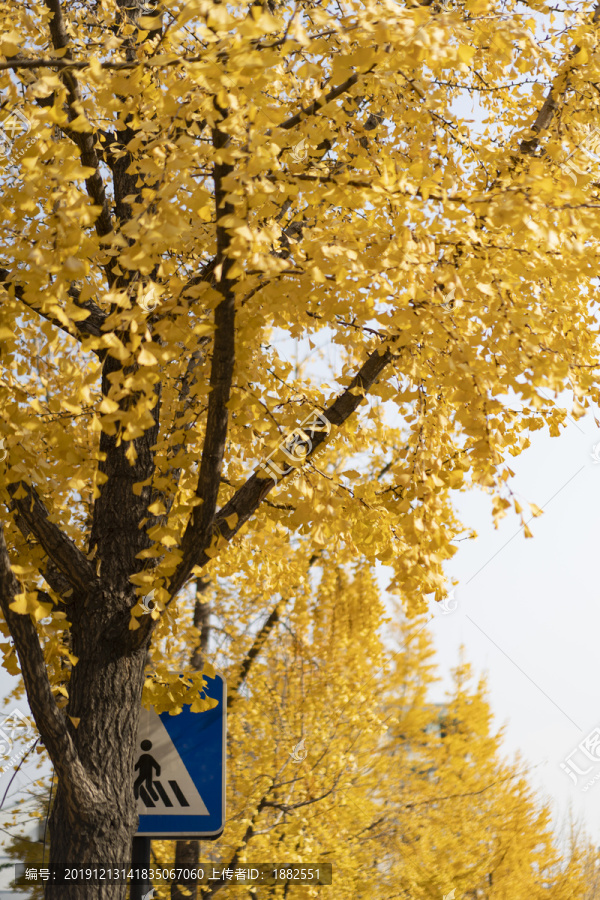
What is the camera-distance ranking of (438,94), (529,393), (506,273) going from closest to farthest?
(529,393), (506,273), (438,94)

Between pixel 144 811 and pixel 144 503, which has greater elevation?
pixel 144 503

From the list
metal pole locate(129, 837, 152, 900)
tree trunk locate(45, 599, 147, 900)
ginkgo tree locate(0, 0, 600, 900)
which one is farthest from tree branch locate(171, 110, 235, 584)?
metal pole locate(129, 837, 152, 900)

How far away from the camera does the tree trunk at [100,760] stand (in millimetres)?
2479

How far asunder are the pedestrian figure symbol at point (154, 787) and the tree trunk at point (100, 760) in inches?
5.7

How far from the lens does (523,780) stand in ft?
31.5

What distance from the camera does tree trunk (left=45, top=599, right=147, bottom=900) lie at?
2479 mm

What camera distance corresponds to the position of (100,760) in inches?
103

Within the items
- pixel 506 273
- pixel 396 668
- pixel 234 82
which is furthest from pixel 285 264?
pixel 396 668

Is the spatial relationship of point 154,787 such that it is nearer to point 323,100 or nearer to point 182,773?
point 182,773

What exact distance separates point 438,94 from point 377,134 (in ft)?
2.67

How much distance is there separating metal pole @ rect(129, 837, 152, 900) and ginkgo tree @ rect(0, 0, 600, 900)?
137 millimetres

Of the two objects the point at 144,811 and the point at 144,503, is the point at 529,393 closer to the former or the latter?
the point at 144,503

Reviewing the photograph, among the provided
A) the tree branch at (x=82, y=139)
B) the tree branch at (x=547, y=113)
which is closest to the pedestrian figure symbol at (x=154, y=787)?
the tree branch at (x=82, y=139)

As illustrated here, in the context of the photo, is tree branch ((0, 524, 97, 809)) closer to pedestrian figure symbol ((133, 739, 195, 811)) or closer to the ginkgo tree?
the ginkgo tree
